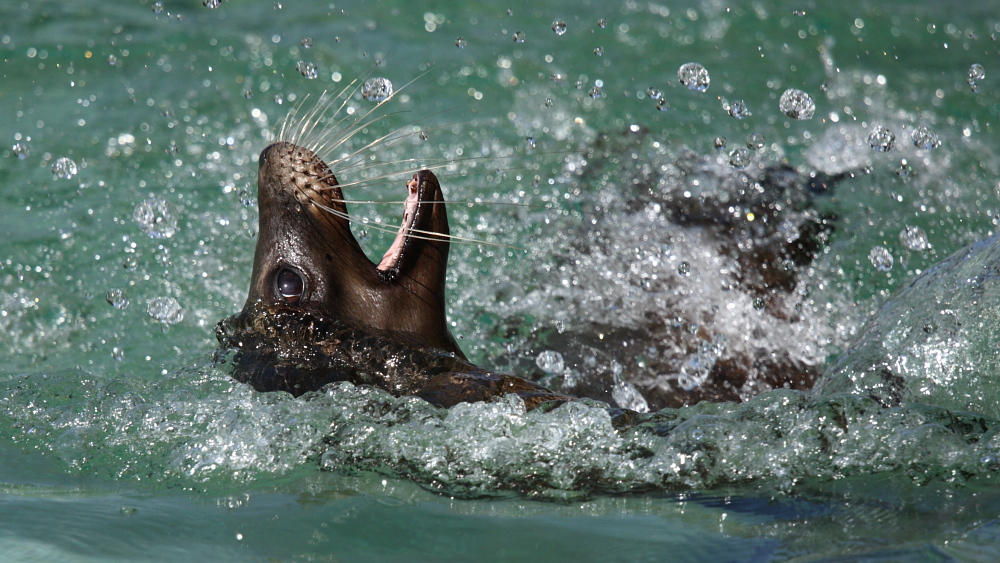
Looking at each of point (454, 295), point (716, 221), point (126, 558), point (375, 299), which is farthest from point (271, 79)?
point (126, 558)

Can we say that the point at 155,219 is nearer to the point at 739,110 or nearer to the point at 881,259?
the point at 739,110

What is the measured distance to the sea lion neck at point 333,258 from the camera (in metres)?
3.19

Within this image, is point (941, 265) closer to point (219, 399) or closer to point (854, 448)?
point (854, 448)

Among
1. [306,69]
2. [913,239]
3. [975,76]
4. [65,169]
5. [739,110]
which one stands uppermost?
[975,76]

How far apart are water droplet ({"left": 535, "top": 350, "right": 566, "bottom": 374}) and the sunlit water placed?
2 cm

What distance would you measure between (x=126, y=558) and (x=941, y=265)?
9.79 ft

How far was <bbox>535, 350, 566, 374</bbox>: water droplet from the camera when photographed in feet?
13.5

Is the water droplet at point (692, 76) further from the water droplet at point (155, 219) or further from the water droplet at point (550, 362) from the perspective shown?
the water droplet at point (155, 219)

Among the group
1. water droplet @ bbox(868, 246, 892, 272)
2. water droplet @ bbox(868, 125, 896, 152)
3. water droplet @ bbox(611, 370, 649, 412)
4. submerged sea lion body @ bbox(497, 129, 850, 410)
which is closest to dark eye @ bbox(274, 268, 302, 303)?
submerged sea lion body @ bbox(497, 129, 850, 410)

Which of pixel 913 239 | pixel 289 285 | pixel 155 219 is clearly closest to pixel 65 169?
pixel 155 219

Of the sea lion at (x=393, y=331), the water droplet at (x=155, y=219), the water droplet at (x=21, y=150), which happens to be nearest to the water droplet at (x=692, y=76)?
the sea lion at (x=393, y=331)

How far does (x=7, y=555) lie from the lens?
2.35 meters

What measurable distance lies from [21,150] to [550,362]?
13.8 ft

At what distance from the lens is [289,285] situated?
3182 mm
